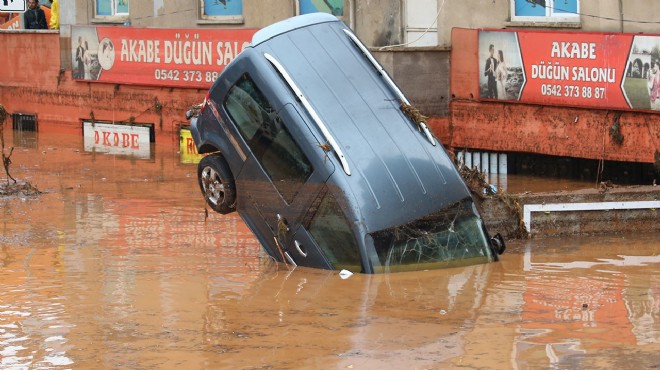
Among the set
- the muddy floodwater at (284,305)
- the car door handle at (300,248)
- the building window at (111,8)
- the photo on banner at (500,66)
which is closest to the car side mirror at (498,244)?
the muddy floodwater at (284,305)

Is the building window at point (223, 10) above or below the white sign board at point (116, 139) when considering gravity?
above

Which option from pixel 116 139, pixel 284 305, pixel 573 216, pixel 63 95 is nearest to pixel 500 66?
pixel 573 216

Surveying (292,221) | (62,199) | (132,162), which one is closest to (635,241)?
(292,221)

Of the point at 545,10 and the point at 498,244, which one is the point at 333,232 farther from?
the point at 545,10

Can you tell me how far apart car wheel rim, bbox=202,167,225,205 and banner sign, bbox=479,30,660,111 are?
6664mm

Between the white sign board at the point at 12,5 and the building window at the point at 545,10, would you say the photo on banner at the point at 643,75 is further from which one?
the white sign board at the point at 12,5

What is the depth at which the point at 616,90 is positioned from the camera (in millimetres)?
16250

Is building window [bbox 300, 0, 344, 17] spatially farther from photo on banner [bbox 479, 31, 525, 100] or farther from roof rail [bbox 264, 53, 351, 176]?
roof rail [bbox 264, 53, 351, 176]

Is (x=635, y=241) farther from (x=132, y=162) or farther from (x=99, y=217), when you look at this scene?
(x=132, y=162)

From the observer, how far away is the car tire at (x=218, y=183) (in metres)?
11.1

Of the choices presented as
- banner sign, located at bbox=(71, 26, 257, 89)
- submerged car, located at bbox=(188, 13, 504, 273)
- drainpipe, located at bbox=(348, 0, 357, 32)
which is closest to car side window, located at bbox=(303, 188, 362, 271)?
submerged car, located at bbox=(188, 13, 504, 273)

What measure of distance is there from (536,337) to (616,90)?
27.9 ft

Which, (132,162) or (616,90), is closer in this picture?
(616,90)

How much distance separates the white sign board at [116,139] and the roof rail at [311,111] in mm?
10940
